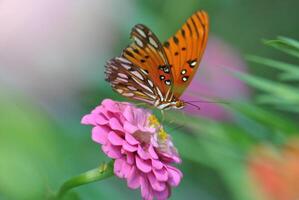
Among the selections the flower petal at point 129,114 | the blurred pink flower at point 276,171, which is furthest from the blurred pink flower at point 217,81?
the flower petal at point 129,114

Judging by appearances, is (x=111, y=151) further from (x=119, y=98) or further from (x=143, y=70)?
(x=119, y=98)

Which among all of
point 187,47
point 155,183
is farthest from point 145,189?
point 187,47

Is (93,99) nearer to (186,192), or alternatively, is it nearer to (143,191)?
(186,192)

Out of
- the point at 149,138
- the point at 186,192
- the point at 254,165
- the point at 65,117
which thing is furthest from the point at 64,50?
the point at 149,138

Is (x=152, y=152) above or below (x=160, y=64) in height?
below

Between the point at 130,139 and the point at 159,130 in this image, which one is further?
the point at 159,130

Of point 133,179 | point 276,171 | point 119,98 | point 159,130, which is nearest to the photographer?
point 133,179
